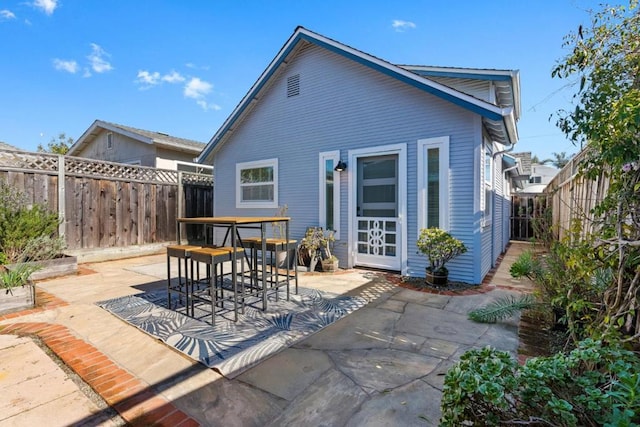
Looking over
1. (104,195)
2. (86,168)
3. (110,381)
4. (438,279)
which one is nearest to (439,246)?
(438,279)

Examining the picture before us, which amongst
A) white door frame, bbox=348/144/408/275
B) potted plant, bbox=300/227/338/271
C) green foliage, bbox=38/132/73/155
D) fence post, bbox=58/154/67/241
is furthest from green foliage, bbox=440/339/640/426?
green foliage, bbox=38/132/73/155

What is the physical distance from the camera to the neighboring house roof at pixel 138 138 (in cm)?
1122

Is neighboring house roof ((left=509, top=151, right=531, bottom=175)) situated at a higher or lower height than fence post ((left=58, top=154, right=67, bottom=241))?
higher

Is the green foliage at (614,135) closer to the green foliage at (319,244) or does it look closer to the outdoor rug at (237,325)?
the outdoor rug at (237,325)

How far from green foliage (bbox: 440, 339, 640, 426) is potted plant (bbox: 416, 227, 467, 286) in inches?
154

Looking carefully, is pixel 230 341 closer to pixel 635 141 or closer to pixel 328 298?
pixel 328 298

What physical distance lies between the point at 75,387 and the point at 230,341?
50.1 inches

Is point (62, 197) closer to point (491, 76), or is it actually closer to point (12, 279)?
point (12, 279)

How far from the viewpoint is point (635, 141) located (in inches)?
67.1

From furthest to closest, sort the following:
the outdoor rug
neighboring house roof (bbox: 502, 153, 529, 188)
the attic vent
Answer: neighboring house roof (bbox: 502, 153, 529, 188)
the attic vent
the outdoor rug

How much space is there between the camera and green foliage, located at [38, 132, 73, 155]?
22.8 meters

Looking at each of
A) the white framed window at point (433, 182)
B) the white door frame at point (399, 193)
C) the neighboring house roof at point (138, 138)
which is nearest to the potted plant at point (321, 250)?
the white door frame at point (399, 193)

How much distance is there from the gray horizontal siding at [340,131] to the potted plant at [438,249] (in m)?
0.41

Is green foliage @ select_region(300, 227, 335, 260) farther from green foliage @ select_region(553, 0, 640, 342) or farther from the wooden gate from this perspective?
the wooden gate
